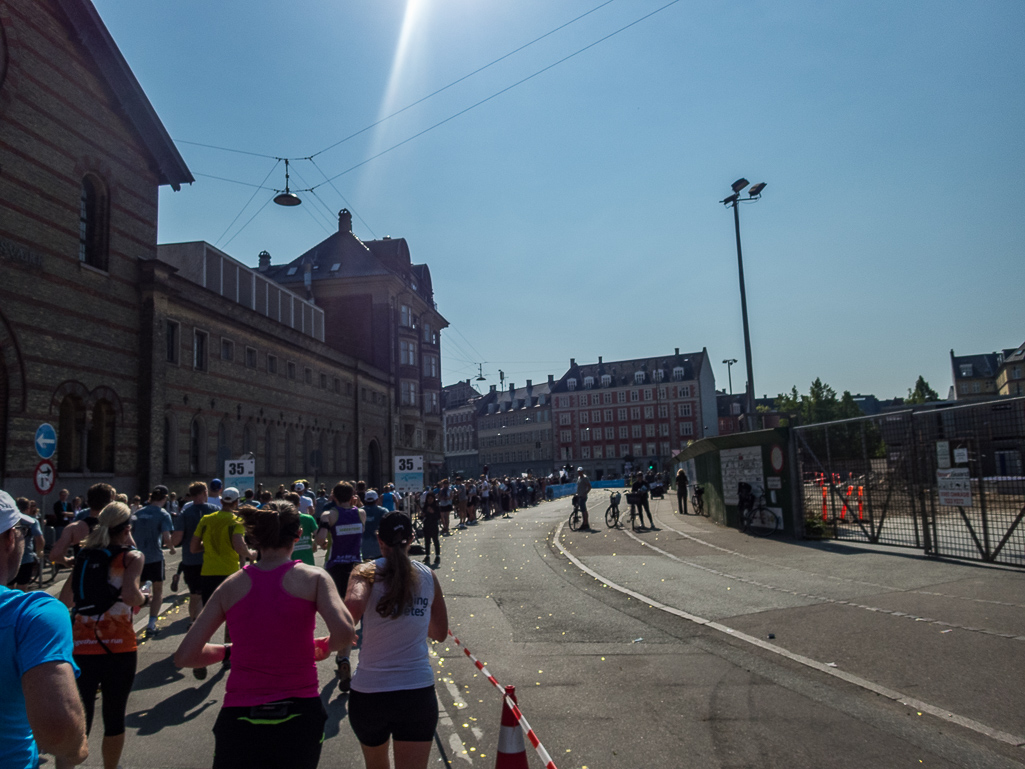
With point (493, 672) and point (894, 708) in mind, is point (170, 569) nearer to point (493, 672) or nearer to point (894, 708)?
point (493, 672)

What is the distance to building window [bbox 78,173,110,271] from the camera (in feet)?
78.9

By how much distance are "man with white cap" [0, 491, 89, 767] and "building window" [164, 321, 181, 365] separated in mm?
27895

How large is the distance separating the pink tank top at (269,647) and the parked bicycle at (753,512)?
695 inches

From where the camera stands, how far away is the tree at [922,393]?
95875 millimetres

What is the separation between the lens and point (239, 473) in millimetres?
23875

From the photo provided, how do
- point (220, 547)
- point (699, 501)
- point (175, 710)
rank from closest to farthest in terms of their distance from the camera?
point (175, 710)
point (220, 547)
point (699, 501)

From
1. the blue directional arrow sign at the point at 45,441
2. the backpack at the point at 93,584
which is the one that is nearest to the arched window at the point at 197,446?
the blue directional arrow sign at the point at 45,441

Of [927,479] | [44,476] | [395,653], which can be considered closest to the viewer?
[395,653]

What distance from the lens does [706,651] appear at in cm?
809

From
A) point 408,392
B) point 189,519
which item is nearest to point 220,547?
point 189,519

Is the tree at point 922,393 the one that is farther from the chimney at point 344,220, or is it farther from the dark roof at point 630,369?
the chimney at point 344,220

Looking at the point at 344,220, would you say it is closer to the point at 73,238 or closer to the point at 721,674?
the point at 73,238

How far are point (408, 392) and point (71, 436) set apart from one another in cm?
3500

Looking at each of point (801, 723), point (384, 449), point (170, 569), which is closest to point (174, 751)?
point (801, 723)
